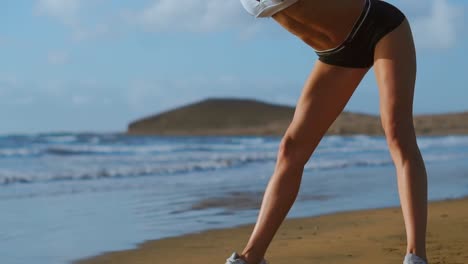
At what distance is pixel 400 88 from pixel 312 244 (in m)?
2.03

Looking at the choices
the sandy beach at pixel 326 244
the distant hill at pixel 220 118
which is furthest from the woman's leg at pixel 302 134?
the distant hill at pixel 220 118

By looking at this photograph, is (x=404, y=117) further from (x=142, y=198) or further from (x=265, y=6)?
(x=142, y=198)

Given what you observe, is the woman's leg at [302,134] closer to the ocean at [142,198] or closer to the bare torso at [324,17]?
the bare torso at [324,17]

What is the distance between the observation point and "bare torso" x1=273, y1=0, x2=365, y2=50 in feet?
9.79

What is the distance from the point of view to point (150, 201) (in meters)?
8.12

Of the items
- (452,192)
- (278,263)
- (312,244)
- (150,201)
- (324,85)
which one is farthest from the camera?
(452,192)

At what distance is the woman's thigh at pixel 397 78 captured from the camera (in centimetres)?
301

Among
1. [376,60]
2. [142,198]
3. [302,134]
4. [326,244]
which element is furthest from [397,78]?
[142,198]

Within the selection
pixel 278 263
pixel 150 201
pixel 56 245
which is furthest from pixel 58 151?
pixel 278 263

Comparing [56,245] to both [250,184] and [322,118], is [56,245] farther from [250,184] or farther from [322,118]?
[250,184]

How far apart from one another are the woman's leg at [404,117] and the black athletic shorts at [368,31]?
32mm

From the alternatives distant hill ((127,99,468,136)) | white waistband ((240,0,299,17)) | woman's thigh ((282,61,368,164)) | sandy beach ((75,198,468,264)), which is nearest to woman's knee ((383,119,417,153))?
woman's thigh ((282,61,368,164))

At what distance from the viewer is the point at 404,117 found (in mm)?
3043

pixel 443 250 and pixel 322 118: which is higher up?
pixel 322 118
